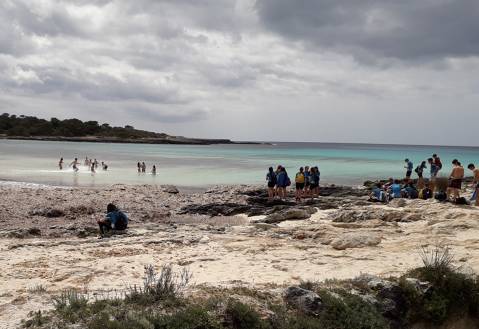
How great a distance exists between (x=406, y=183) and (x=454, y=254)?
13.1m

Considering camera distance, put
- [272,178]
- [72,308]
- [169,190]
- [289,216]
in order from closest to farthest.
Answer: [72,308]
[289,216]
[272,178]
[169,190]

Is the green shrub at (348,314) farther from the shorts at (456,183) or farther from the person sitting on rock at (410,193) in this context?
the person sitting on rock at (410,193)

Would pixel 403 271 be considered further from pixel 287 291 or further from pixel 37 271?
pixel 37 271

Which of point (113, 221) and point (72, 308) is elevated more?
point (72, 308)

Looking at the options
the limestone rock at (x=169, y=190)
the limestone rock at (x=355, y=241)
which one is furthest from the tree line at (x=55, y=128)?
the limestone rock at (x=355, y=241)

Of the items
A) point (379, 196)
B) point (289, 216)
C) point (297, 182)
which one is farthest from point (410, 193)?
point (289, 216)

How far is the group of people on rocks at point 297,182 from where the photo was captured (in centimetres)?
2277

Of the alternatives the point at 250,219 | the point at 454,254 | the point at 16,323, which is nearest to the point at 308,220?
the point at 250,219

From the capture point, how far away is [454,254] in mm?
10156

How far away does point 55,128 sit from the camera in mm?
159625

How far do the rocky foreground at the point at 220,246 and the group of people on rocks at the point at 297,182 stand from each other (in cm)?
303

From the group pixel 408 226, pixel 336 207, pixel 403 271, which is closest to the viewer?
pixel 403 271

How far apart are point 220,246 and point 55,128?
162m

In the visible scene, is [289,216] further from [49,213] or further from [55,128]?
[55,128]
